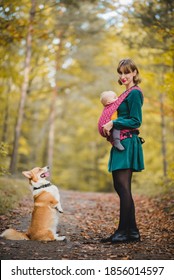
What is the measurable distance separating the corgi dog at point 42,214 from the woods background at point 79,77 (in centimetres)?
131

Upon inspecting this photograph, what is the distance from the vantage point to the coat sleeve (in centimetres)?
405

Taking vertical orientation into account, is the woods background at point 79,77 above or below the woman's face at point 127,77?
below

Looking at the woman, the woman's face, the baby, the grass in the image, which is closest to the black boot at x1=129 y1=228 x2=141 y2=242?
the woman

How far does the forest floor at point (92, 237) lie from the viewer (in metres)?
3.71

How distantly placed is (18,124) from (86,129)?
10096 mm

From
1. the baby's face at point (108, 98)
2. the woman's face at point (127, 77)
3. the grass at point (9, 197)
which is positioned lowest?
the grass at point (9, 197)

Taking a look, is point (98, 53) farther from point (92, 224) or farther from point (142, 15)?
point (92, 224)

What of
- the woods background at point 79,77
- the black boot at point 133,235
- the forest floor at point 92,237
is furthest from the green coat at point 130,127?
the woods background at point 79,77

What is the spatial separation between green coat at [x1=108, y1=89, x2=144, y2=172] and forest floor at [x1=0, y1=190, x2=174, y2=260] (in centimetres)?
98

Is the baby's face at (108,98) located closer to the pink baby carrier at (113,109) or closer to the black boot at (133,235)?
the pink baby carrier at (113,109)

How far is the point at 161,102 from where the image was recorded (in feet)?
38.8

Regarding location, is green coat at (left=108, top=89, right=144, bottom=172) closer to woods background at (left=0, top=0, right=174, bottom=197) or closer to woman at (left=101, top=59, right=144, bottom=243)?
woman at (left=101, top=59, right=144, bottom=243)

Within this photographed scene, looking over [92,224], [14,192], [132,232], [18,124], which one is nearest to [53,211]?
Answer: [132,232]

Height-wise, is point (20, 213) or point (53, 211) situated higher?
point (53, 211)
